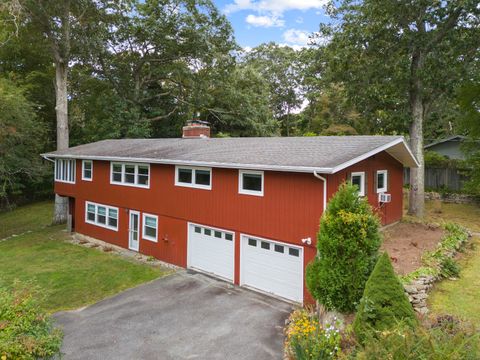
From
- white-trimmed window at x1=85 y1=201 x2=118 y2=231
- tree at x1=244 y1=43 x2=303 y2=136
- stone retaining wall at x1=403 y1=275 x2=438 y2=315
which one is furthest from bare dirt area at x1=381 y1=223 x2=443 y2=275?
tree at x1=244 y1=43 x2=303 y2=136

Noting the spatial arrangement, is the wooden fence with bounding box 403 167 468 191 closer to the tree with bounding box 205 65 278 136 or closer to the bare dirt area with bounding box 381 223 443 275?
Answer: the bare dirt area with bounding box 381 223 443 275

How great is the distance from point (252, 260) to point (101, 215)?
34.3ft

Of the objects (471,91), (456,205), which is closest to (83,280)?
Result: (471,91)

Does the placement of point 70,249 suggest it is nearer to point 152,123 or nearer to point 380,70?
point 152,123

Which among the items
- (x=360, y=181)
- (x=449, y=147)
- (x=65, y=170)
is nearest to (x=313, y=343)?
(x=360, y=181)

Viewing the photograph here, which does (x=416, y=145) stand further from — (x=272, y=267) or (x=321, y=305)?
(x=321, y=305)

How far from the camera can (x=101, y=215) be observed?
19.1m

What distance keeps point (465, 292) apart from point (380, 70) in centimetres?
1280

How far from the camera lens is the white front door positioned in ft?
56.2

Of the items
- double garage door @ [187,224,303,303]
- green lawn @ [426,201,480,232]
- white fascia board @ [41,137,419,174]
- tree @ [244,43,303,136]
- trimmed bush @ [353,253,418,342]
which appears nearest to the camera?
trimmed bush @ [353,253,418,342]

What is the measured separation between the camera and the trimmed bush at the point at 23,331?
5.17m

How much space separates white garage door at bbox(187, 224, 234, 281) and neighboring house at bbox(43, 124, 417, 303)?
4 cm

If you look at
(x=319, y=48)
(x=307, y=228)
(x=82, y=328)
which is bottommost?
(x=82, y=328)

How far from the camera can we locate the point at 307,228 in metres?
10.7
